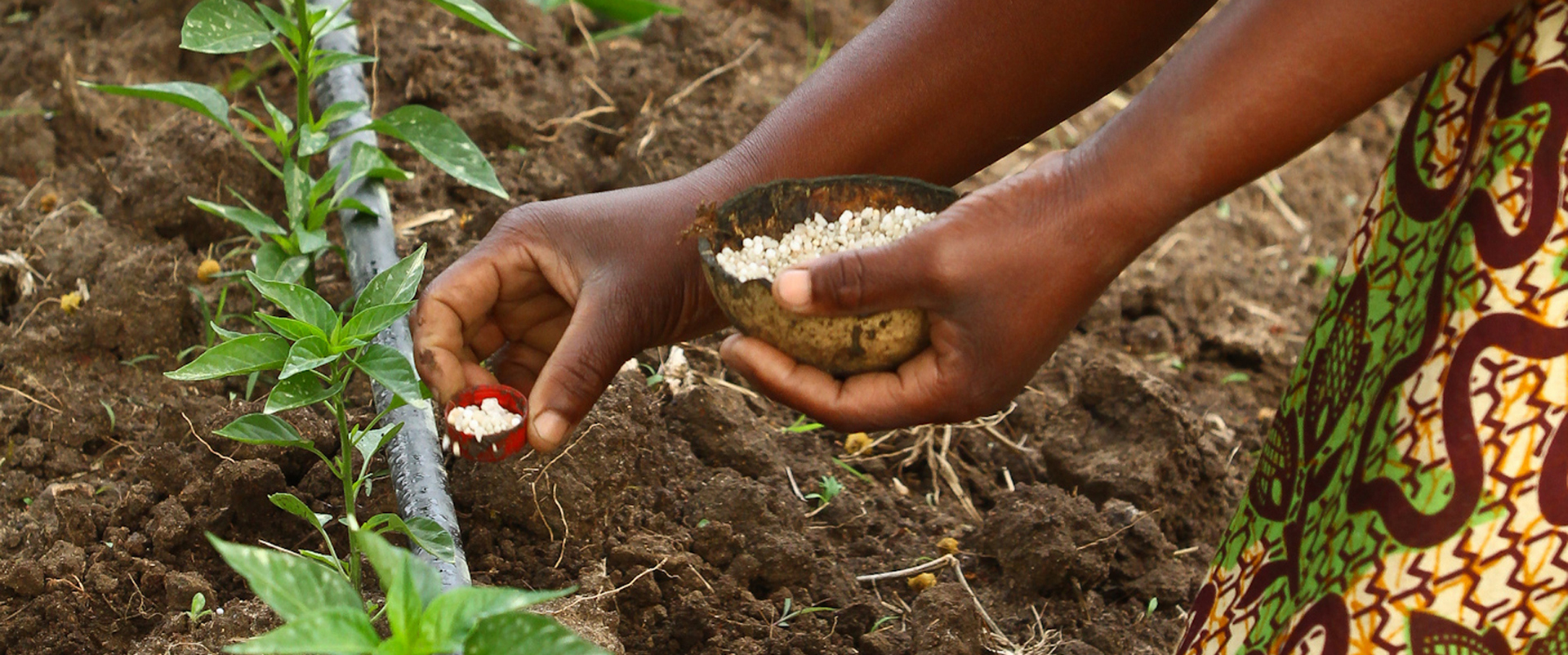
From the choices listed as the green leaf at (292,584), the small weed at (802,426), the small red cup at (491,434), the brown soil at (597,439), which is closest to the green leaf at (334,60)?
the brown soil at (597,439)

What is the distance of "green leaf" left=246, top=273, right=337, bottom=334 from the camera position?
136 cm

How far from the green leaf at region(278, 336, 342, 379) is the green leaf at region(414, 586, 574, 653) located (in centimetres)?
36

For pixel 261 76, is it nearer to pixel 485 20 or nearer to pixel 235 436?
pixel 485 20

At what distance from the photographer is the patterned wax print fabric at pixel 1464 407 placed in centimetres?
98

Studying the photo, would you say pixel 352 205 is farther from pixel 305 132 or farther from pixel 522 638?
pixel 522 638

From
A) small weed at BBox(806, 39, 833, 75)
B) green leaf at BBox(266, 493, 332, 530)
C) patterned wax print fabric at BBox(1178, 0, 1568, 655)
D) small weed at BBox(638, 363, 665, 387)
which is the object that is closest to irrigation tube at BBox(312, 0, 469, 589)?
green leaf at BBox(266, 493, 332, 530)

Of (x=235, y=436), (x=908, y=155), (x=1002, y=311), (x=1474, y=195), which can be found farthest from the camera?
(x=908, y=155)

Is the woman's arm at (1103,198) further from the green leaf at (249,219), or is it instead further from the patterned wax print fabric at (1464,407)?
the green leaf at (249,219)

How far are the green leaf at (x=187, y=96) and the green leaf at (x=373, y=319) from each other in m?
0.60

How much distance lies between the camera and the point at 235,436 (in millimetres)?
1374

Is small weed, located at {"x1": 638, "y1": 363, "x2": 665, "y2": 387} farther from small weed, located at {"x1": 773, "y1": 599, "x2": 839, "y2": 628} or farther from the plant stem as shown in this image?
the plant stem

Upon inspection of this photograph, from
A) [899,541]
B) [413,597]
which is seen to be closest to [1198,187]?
[413,597]

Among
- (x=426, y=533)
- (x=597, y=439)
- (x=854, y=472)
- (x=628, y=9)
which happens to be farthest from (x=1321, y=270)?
(x=426, y=533)

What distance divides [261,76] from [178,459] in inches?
45.4
